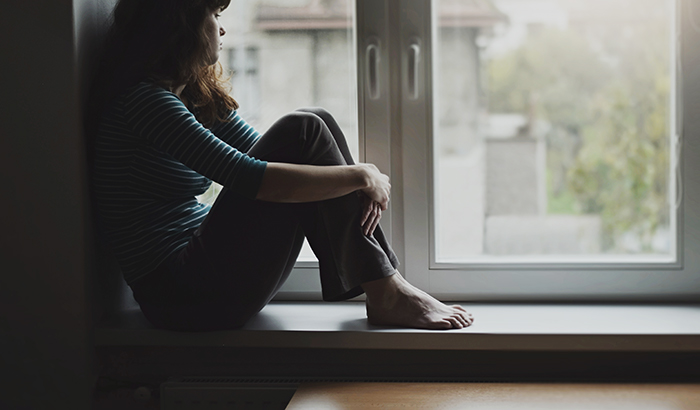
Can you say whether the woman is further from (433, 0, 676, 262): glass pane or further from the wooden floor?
(433, 0, 676, 262): glass pane

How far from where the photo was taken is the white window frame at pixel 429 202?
1.43 meters

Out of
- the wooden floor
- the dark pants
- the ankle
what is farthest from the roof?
the wooden floor

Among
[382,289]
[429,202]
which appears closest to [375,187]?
[382,289]

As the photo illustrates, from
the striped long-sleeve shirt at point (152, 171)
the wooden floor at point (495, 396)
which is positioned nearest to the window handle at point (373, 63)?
the striped long-sleeve shirt at point (152, 171)

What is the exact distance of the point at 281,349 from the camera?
1.35 meters

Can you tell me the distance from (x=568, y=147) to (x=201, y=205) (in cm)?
96

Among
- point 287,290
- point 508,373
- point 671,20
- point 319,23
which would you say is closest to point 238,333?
point 287,290

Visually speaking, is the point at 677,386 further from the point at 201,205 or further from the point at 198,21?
the point at 198,21

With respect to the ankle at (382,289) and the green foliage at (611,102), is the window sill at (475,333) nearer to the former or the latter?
the ankle at (382,289)

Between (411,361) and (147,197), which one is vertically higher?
(147,197)

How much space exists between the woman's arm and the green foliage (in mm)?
512

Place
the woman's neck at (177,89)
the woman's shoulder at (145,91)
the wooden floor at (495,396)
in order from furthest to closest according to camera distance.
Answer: the woman's neck at (177,89)
the woman's shoulder at (145,91)
the wooden floor at (495,396)

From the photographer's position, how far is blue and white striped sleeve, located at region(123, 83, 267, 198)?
1129 mm

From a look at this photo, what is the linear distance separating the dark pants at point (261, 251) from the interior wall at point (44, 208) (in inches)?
8.1
